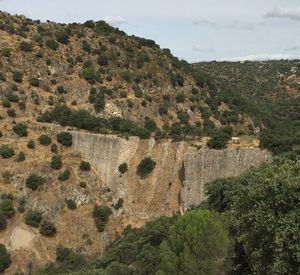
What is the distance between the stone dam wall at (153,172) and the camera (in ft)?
151

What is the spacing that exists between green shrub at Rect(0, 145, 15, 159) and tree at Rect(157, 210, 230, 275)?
2997 cm

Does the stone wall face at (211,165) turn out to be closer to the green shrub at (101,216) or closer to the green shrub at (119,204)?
the green shrub at (119,204)

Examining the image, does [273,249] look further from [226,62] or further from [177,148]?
[226,62]

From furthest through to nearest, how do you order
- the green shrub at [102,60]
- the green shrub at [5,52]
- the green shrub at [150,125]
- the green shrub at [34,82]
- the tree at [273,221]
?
the green shrub at [102,60]
the green shrub at [5,52]
the green shrub at [34,82]
the green shrub at [150,125]
the tree at [273,221]

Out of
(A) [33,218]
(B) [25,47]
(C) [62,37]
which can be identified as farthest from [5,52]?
(A) [33,218]

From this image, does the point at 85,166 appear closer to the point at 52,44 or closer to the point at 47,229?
the point at 47,229

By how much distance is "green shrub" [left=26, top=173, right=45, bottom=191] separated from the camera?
165 ft

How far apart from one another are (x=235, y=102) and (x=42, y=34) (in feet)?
90.3

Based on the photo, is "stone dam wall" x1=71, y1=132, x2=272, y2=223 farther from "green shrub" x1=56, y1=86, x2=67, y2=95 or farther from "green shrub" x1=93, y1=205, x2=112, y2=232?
"green shrub" x1=56, y1=86, x2=67, y2=95

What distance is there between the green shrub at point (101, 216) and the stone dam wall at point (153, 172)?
1.92 meters

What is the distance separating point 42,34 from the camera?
76.9 meters

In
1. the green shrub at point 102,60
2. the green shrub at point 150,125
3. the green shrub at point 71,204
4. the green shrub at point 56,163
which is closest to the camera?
the green shrub at point 71,204

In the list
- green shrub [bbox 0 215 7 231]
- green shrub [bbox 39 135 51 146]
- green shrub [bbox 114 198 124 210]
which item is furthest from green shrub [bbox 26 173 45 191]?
green shrub [bbox 114 198 124 210]

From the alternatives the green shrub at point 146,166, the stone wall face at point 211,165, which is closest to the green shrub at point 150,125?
the green shrub at point 146,166
